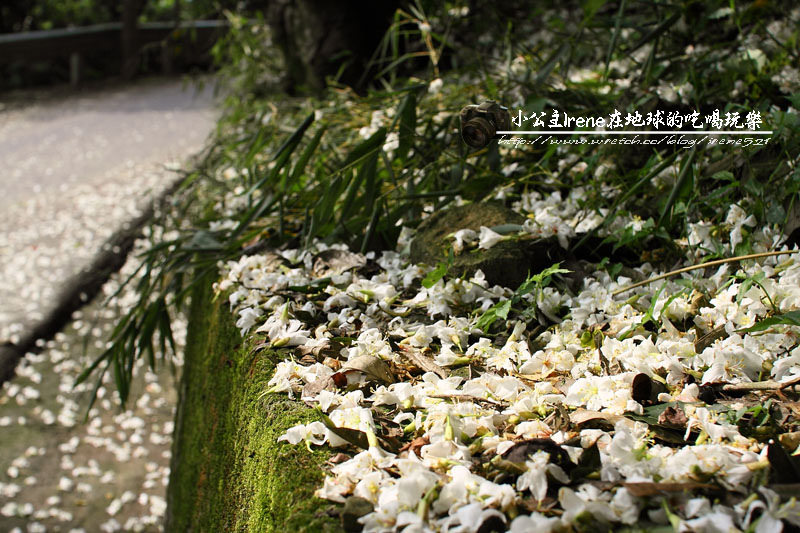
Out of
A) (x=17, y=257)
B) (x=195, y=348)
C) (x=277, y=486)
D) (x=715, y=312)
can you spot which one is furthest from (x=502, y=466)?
(x=17, y=257)

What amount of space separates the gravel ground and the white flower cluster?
0.73 m

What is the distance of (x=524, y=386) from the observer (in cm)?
91

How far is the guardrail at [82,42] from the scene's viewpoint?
7617 millimetres

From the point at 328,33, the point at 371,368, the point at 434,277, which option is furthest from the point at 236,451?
the point at 328,33

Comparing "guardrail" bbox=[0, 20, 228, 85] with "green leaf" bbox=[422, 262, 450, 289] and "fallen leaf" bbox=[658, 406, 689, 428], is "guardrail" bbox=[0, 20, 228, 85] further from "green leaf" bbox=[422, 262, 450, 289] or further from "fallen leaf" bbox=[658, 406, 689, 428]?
"fallen leaf" bbox=[658, 406, 689, 428]

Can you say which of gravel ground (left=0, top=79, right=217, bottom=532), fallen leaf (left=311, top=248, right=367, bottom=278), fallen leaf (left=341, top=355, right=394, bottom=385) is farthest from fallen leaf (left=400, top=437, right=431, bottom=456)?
gravel ground (left=0, top=79, right=217, bottom=532)

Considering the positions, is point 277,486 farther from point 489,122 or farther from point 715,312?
point 715,312

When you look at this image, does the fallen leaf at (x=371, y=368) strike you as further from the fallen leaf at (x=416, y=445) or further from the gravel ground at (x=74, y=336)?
the gravel ground at (x=74, y=336)

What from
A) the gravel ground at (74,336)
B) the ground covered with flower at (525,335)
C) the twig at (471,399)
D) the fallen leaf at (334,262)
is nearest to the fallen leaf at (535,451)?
the ground covered with flower at (525,335)

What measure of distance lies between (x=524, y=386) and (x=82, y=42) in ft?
28.6

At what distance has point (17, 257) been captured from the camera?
382 cm

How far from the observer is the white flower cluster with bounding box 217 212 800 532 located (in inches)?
26.5

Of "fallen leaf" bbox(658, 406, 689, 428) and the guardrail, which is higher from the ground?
"fallen leaf" bbox(658, 406, 689, 428)

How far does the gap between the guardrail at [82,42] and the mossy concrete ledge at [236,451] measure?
6.11 m
